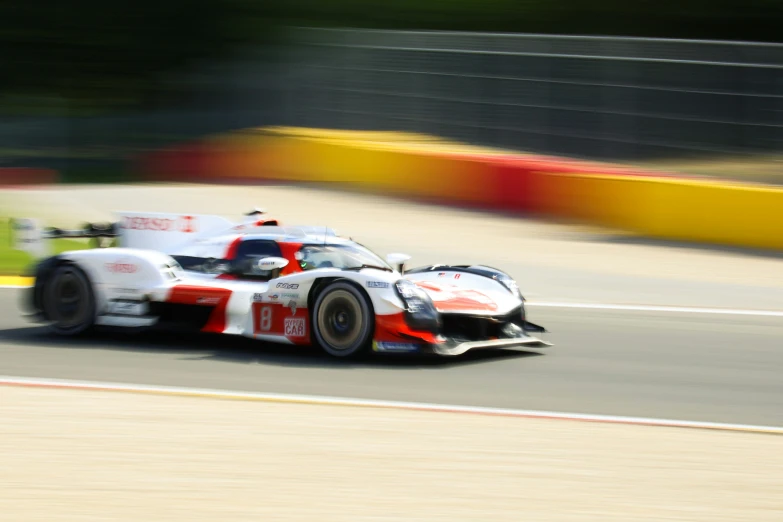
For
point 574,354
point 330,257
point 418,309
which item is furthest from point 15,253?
point 574,354

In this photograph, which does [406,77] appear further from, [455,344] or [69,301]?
[455,344]

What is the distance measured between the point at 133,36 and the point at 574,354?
21512mm

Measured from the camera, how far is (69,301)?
911 centimetres

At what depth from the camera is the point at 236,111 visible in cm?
2697

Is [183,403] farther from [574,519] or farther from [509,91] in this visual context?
[509,91]

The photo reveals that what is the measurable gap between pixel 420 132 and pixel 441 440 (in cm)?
1601

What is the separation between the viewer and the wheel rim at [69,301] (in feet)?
29.7

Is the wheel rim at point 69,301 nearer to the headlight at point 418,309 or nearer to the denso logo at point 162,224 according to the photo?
the denso logo at point 162,224

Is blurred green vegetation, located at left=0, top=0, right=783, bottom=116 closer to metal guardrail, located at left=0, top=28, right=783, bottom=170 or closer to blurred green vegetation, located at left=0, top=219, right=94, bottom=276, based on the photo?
metal guardrail, located at left=0, top=28, right=783, bottom=170

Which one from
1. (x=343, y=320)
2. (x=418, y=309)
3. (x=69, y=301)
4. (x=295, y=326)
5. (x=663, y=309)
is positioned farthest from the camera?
(x=663, y=309)

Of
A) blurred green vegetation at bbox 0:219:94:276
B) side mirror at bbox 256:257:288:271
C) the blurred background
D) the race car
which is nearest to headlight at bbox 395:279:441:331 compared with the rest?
the race car

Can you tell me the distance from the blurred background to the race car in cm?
836

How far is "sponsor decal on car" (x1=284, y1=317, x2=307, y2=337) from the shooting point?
27.5ft

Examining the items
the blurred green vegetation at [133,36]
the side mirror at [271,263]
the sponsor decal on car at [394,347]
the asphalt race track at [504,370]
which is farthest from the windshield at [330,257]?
the blurred green vegetation at [133,36]
